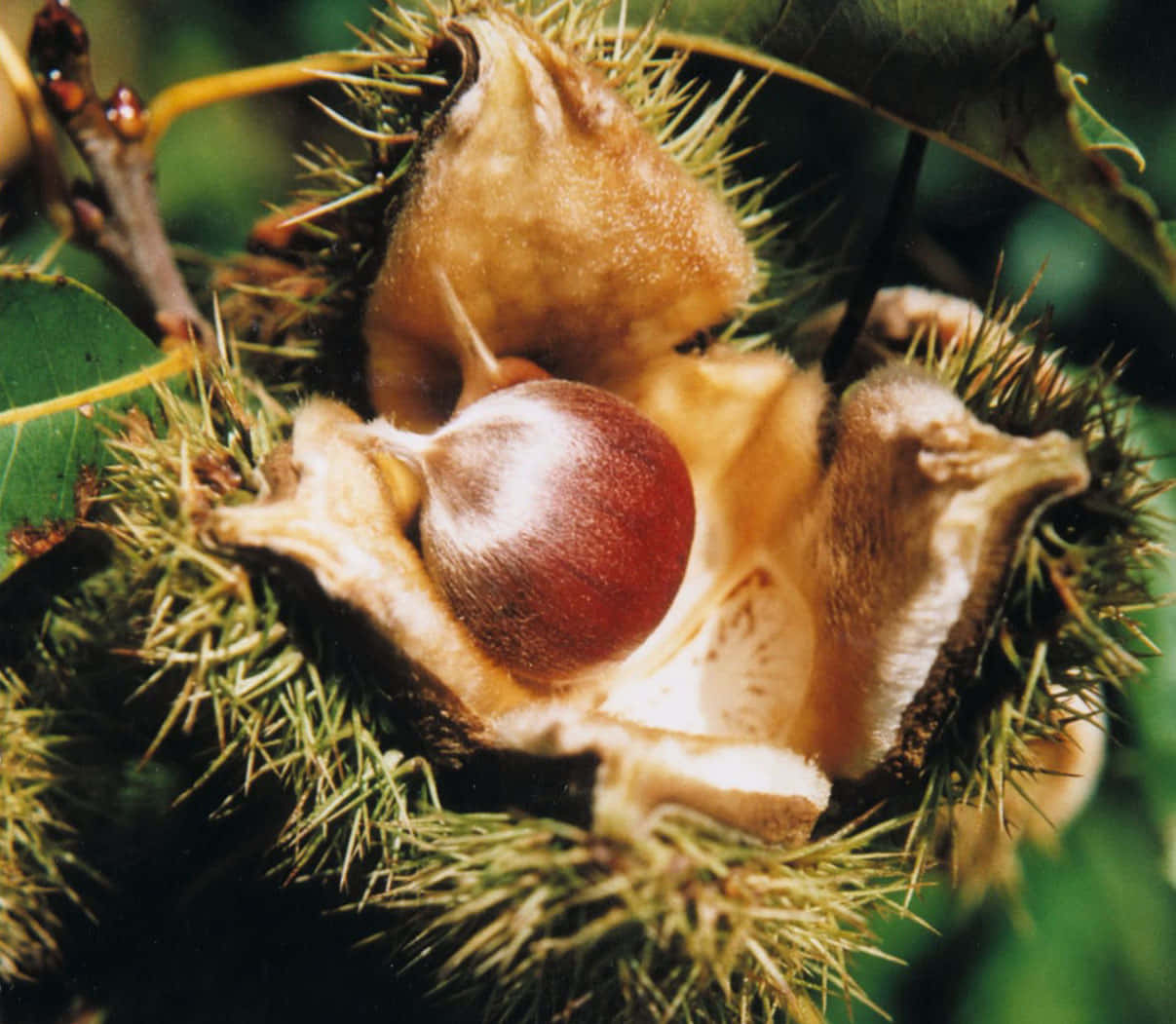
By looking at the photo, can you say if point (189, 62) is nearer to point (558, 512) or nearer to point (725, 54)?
point (725, 54)

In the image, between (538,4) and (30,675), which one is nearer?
(538,4)

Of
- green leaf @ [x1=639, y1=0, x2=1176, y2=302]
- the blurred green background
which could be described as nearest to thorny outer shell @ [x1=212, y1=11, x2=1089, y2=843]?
green leaf @ [x1=639, y1=0, x2=1176, y2=302]

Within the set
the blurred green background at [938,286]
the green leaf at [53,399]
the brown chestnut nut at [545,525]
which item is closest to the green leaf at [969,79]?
the blurred green background at [938,286]

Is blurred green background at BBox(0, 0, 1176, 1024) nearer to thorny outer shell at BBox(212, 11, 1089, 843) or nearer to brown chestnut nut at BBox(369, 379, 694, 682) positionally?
thorny outer shell at BBox(212, 11, 1089, 843)

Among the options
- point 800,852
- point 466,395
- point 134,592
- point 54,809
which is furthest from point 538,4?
point 54,809

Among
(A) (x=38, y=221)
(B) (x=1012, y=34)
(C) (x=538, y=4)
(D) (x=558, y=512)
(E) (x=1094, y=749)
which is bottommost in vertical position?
(A) (x=38, y=221)

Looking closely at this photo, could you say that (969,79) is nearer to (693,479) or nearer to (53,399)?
(693,479)
